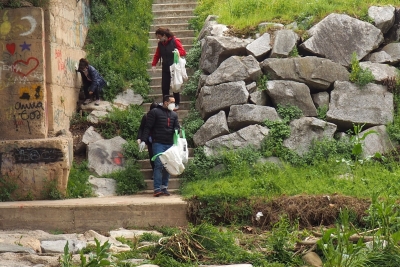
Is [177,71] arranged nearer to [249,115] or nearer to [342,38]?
[249,115]

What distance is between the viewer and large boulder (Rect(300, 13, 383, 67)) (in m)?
14.7

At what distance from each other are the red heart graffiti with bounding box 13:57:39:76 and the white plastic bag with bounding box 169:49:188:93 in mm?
2675

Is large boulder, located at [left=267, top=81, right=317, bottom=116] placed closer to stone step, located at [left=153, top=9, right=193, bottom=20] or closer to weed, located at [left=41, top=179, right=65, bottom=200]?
weed, located at [left=41, top=179, right=65, bottom=200]

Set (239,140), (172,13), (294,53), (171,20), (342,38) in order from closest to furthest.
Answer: (239,140), (294,53), (342,38), (171,20), (172,13)

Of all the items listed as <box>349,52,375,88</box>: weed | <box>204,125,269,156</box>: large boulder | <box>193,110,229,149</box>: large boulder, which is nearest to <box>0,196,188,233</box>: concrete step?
<box>204,125,269,156</box>: large boulder

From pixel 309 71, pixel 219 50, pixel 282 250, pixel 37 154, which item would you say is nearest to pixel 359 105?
pixel 309 71

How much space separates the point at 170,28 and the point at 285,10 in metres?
3.00

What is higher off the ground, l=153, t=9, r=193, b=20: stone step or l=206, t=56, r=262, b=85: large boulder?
l=153, t=9, r=193, b=20: stone step

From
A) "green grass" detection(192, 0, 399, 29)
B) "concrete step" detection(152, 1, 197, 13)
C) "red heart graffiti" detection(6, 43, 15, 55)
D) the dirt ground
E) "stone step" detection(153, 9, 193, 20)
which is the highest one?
"green grass" detection(192, 0, 399, 29)

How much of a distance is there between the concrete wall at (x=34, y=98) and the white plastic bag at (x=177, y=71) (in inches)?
84.7

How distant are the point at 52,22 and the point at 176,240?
6609 mm

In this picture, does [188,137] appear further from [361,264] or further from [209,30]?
[361,264]

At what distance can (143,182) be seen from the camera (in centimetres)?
1352

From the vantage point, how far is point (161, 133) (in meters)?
12.7
